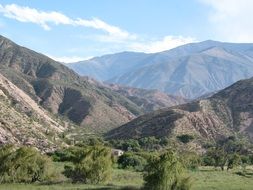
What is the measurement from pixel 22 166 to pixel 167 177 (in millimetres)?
19963

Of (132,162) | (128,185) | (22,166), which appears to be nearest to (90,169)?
(128,185)

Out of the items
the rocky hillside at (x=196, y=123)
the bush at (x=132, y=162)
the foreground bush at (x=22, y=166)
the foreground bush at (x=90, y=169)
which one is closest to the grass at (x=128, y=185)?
the foreground bush at (x=90, y=169)

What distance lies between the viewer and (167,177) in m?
58.7

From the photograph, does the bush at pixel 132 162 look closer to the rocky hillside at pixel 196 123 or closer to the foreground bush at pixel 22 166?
the foreground bush at pixel 22 166

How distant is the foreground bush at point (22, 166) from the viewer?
214ft

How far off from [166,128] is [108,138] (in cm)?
2009

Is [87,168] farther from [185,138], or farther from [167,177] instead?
[185,138]

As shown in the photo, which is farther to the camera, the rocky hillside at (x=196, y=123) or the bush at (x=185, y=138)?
the rocky hillside at (x=196, y=123)

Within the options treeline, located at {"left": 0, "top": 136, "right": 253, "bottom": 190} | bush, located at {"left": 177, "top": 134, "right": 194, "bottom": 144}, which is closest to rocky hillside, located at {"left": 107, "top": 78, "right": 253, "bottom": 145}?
bush, located at {"left": 177, "top": 134, "right": 194, "bottom": 144}

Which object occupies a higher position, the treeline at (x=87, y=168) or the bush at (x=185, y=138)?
the bush at (x=185, y=138)

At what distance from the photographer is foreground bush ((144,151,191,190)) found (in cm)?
5869

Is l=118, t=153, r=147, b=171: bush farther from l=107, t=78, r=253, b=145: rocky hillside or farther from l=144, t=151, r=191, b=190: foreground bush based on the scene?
l=107, t=78, r=253, b=145: rocky hillside

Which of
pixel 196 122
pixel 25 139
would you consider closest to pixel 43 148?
pixel 25 139

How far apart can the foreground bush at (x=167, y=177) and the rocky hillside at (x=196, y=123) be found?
315 feet
